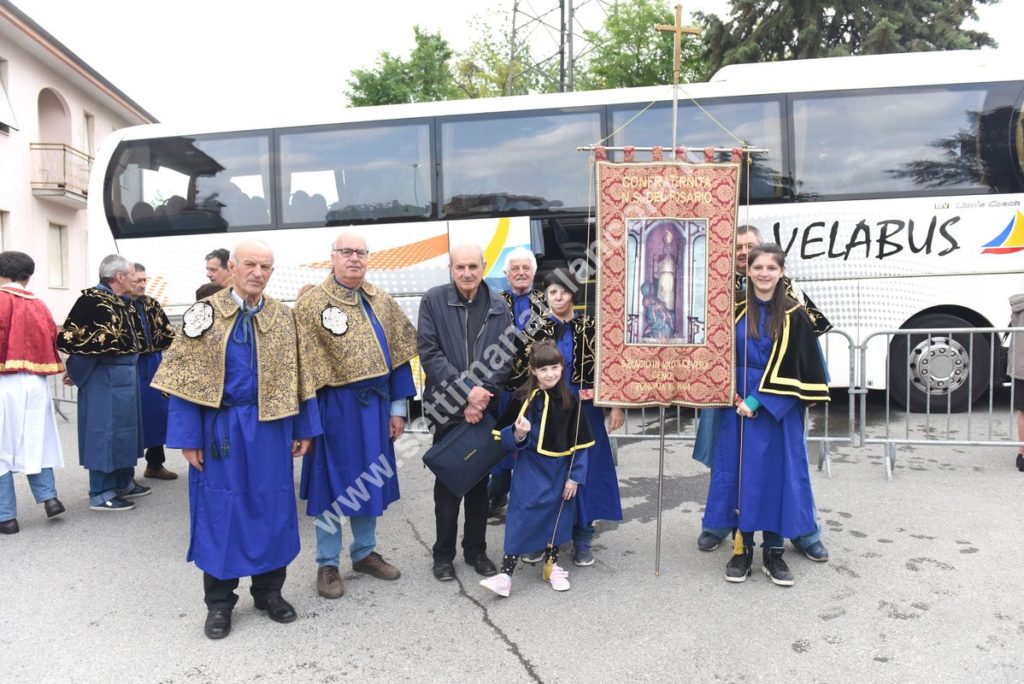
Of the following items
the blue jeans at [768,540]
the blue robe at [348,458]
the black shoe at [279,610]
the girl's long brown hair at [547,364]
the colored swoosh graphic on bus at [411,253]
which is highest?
the colored swoosh graphic on bus at [411,253]

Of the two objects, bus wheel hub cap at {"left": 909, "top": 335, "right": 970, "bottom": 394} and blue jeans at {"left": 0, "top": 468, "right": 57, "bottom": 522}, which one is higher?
bus wheel hub cap at {"left": 909, "top": 335, "right": 970, "bottom": 394}

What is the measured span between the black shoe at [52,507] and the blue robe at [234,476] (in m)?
2.33

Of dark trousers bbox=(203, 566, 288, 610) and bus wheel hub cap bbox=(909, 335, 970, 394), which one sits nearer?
dark trousers bbox=(203, 566, 288, 610)

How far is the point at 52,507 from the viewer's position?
16.5ft

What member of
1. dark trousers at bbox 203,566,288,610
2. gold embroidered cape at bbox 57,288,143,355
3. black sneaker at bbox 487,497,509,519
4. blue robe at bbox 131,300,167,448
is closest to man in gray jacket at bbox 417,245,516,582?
dark trousers at bbox 203,566,288,610

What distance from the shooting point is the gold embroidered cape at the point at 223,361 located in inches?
127

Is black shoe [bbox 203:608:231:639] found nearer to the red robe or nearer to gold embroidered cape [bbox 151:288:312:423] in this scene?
gold embroidered cape [bbox 151:288:312:423]

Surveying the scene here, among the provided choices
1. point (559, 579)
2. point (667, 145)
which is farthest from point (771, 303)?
point (667, 145)

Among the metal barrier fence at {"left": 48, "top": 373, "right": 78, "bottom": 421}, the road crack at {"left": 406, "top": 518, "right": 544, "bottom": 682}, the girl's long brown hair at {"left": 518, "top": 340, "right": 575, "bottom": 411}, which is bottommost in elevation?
the road crack at {"left": 406, "top": 518, "right": 544, "bottom": 682}

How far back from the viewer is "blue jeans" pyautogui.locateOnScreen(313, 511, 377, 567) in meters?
3.77

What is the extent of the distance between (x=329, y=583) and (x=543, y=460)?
4.09 feet

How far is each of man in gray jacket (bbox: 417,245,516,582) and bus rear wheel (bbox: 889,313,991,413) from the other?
505cm

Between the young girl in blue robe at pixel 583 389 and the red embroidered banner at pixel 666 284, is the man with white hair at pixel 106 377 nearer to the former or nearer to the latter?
the young girl in blue robe at pixel 583 389

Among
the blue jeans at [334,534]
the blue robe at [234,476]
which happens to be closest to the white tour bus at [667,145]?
the blue jeans at [334,534]
